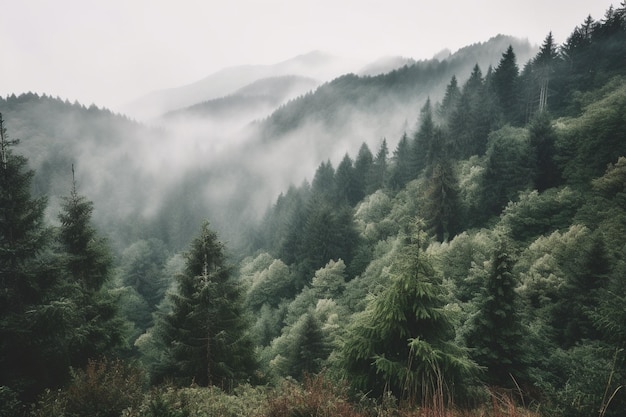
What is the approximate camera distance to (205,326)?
48.3ft

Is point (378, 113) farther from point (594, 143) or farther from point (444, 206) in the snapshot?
point (594, 143)

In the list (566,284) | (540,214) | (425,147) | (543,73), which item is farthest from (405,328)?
(543,73)

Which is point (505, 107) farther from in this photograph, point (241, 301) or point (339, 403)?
point (339, 403)

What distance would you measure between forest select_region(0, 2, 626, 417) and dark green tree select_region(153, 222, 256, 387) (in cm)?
9

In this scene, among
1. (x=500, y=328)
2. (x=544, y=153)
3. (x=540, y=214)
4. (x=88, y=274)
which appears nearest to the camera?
(x=500, y=328)

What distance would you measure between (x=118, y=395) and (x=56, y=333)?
4.89m

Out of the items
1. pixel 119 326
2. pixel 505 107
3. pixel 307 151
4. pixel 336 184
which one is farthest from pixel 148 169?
pixel 119 326

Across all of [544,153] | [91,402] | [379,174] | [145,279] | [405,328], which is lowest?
[145,279]

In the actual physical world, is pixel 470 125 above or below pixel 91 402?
above

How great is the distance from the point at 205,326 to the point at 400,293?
993 cm

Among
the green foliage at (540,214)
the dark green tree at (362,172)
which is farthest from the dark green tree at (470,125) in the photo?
the green foliage at (540,214)

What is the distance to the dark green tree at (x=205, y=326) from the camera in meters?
14.4

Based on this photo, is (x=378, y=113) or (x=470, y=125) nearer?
(x=470, y=125)

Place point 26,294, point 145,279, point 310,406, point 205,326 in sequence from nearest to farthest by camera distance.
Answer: point 310,406
point 26,294
point 205,326
point 145,279
